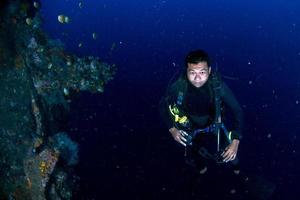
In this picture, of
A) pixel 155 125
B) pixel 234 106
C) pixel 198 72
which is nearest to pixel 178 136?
pixel 234 106

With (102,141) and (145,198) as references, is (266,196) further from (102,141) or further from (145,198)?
(102,141)

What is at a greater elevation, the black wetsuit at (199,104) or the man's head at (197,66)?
the man's head at (197,66)

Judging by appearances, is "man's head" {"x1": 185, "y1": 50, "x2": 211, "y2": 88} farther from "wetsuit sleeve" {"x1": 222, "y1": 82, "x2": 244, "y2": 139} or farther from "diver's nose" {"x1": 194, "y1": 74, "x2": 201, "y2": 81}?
"wetsuit sleeve" {"x1": 222, "y1": 82, "x2": 244, "y2": 139}

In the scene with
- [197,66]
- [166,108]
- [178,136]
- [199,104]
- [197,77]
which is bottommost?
[178,136]

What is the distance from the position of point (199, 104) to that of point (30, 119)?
12.4 feet

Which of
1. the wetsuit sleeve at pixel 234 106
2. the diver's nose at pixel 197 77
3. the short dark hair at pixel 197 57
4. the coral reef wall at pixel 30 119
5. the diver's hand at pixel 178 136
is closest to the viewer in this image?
the short dark hair at pixel 197 57

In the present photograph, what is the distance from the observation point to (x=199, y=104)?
5.21 m

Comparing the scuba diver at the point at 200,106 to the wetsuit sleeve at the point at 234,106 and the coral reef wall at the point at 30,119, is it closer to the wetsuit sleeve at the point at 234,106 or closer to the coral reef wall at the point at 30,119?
the wetsuit sleeve at the point at 234,106

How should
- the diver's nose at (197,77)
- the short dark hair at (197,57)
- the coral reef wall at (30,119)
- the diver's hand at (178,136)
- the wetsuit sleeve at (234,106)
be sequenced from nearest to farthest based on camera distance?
the short dark hair at (197,57) → the diver's nose at (197,77) → the wetsuit sleeve at (234,106) → the diver's hand at (178,136) → the coral reef wall at (30,119)

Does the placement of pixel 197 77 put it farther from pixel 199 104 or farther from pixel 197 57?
pixel 199 104

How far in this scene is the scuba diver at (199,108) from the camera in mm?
4594

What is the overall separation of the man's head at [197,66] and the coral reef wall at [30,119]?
141 inches

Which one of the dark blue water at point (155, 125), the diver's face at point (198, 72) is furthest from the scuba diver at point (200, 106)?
the dark blue water at point (155, 125)

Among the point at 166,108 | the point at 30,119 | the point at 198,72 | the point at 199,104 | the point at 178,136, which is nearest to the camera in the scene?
the point at 198,72
